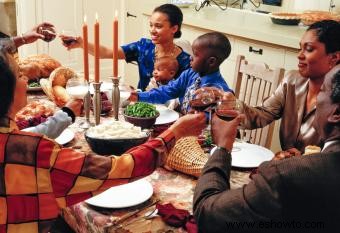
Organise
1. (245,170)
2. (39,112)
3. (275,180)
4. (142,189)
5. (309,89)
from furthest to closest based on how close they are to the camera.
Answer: (309,89) < (39,112) < (245,170) < (142,189) < (275,180)

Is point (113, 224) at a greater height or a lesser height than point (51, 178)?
lesser

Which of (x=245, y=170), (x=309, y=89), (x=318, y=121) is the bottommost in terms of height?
(x=245, y=170)

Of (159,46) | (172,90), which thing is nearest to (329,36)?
(172,90)

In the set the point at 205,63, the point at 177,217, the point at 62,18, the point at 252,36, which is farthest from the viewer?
the point at 62,18

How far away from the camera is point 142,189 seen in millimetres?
1327

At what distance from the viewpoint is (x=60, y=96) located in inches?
83.2

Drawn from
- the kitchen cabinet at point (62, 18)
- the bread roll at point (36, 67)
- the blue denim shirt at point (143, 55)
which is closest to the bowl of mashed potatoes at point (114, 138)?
the bread roll at point (36, 67)

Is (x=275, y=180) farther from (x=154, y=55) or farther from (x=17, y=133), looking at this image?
(x=154, y=55)

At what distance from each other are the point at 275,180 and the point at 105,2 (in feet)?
14.1

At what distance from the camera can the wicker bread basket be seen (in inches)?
56.1

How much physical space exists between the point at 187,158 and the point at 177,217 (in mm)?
307

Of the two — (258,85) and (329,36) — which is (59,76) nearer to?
(258,85)

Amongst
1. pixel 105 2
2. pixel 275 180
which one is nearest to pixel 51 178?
pixel 275 180

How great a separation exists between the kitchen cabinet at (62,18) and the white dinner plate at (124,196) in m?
3.22
